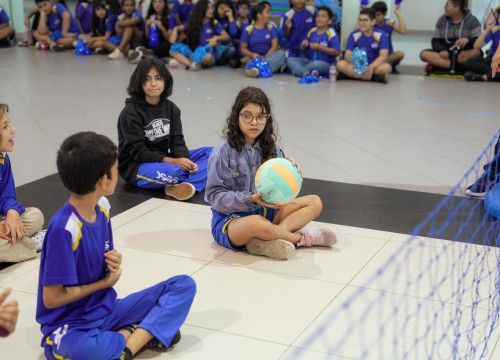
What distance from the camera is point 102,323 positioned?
2562 millimetres

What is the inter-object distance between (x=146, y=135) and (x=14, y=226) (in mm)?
1413

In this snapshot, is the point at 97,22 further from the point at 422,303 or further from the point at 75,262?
the point at 75,262

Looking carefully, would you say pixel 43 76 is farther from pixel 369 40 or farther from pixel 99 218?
pixel 99 218

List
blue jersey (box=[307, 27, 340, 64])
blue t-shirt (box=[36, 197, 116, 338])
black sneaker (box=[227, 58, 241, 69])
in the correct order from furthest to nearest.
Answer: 1. black sneaker (box=[227, 58, 241, 69])
2. blue jersey (box=[307, 27, 340, 64])
3. blue t-shirt (box=[36, 197, 116, 338])

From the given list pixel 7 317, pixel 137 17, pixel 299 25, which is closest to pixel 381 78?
pixel 299 25

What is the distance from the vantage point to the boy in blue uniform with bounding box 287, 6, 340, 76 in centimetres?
974

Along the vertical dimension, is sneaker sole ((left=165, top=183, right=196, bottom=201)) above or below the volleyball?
below

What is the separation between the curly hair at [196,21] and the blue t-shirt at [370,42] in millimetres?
2366

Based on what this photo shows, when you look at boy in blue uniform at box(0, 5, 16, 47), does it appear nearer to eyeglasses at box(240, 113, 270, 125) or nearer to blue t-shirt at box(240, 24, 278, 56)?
blue t-shirt at box(240, 24, 278, 56)

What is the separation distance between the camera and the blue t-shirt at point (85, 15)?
507 inches

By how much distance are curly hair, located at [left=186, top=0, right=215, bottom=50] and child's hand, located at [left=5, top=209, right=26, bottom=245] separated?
760 cm

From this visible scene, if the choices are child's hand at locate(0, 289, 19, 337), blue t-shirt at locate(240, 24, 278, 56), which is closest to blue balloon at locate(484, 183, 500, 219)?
child's hand at locate(0, 289, 19, 337)

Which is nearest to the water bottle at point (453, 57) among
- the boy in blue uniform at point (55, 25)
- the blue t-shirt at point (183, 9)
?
the blue t-shirt at point (183, 9)

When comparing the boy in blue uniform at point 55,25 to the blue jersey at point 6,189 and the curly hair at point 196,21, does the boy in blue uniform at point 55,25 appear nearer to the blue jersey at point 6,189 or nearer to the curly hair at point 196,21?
the curly hair at point 196,21
